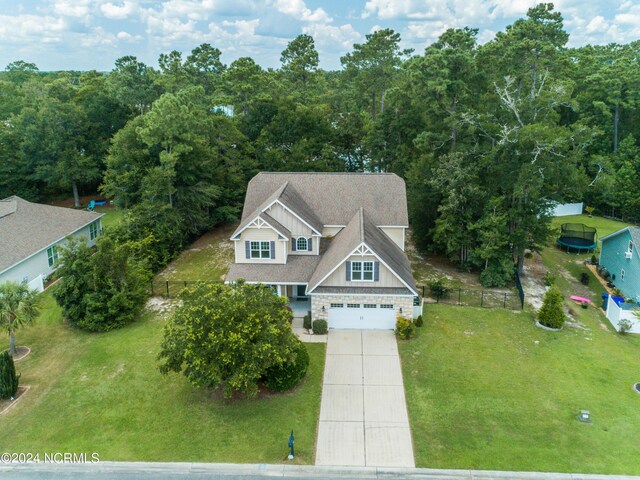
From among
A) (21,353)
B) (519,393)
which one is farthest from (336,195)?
(21,353)

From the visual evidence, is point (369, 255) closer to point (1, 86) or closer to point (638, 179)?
point (638, 179)

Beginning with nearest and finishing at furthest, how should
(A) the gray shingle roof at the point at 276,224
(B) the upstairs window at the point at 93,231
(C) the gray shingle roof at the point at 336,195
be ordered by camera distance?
(A) the gray shingle roof at the point at 276,224, (C) the gray shingle roof at the point at 336,195, (B) the upstairs window at the point at 93,231

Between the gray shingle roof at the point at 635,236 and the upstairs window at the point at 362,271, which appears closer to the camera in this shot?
the upstairs window at the point at 362,271

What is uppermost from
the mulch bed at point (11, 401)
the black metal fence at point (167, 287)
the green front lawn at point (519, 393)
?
the black metal fence at point (167, 287)

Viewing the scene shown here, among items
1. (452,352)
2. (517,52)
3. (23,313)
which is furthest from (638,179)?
(23,313)

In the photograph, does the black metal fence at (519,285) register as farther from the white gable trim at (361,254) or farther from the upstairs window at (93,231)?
the upstairs window at (93,231)

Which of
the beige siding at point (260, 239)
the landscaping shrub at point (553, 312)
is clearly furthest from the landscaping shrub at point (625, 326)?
the beige siding at point (260, 239)

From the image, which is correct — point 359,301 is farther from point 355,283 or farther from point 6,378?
point 6,378
